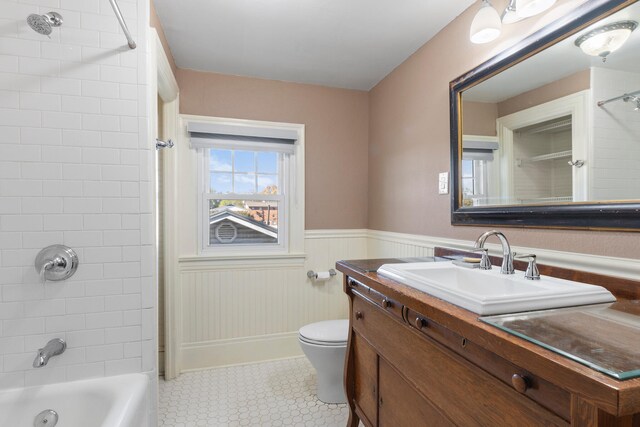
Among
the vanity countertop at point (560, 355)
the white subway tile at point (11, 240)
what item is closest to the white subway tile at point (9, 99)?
the white subway tile at point (11, 240)

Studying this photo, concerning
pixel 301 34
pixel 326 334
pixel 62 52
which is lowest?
pixel 326 334

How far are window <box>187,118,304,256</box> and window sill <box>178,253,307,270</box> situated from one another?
64 mm

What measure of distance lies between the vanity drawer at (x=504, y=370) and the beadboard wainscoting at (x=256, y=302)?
170cm

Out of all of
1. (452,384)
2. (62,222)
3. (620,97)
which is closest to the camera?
(452,384)

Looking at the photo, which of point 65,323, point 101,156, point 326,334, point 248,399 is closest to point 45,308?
point 65,323

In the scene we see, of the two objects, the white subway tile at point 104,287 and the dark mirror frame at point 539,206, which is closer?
the dark mirror frame at point 539,206

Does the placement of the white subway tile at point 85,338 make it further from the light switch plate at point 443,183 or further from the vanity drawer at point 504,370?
the light switch plate at point 443,183

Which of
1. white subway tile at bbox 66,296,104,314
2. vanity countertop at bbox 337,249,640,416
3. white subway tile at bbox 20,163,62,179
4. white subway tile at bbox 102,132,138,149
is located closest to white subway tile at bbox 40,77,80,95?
white subway tile at bbox 102,132,138,149

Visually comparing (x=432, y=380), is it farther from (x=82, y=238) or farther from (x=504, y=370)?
(x=82, y=238)

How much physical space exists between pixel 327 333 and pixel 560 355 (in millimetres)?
1525

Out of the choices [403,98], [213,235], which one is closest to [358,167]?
[403,98]

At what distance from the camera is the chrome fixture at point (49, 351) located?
1.22m

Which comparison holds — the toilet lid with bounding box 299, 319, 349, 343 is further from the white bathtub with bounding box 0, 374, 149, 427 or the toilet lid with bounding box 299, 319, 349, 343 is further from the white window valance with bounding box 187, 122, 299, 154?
the white window valance with bounding box 187, 122, 299, 154

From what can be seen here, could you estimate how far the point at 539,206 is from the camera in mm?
1283
